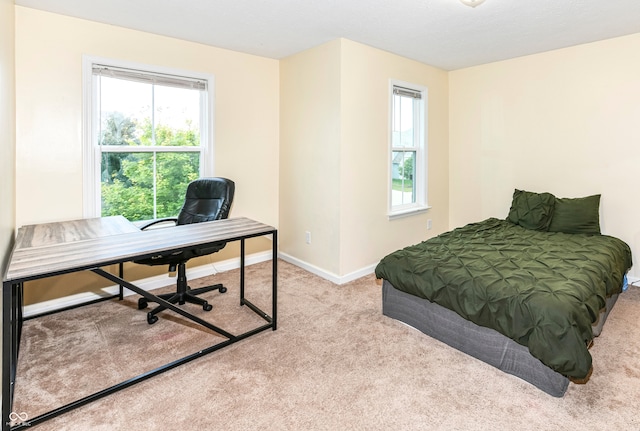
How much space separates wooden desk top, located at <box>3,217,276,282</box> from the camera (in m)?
1.68

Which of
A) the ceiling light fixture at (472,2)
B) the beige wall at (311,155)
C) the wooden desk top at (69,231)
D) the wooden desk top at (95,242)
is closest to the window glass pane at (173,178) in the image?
the wooden desk top at (69,231)

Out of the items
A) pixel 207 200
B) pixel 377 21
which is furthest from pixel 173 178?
pixel 377 21

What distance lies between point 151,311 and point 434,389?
2063 mm

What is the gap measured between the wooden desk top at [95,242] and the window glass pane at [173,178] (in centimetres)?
67

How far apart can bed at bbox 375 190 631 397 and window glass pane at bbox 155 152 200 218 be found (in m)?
2.14

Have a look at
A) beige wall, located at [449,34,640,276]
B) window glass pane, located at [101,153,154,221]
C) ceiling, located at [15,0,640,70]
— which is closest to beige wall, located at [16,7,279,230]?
ceiling, located at [15,0,640,70]

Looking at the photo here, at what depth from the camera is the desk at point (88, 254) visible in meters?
1.56

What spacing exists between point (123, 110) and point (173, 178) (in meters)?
0.73

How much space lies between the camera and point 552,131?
12.6ft

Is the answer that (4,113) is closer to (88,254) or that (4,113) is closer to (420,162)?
(88,254)

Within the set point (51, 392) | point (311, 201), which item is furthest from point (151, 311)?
point (311, 201)

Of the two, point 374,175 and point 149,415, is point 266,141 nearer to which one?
point 374,175

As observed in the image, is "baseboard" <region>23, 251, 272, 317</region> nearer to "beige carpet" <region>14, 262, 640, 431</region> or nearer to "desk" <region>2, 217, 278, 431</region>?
"beige carpet" <region>14, 262, 640, 431</region>

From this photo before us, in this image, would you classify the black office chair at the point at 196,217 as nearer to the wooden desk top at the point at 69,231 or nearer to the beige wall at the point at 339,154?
the wooden desk top at the point at 69,231
